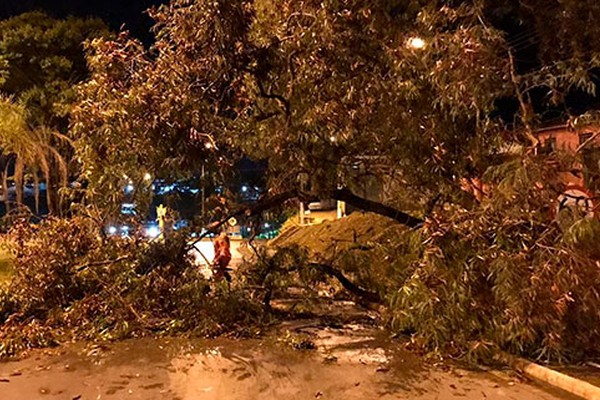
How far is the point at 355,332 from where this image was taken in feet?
29.1

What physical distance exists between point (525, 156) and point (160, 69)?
5001mm

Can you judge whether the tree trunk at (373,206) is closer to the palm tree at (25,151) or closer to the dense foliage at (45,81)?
the palm tree at (25,151)

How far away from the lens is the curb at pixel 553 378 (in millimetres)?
6089

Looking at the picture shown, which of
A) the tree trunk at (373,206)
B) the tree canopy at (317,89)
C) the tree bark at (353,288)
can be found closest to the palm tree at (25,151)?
the tree canopy at (317,89)

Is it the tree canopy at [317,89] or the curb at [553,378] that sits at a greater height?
the tree canopy at [317,89]

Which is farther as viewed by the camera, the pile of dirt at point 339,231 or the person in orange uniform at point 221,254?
the pile of dirt at point 339,231

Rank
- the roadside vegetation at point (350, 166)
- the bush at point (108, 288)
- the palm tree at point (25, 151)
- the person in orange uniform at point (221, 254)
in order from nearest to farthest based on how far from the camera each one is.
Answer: the roadside vegetation at point (350, 166), the bush at point (108, 288), the person in orange uniform at point (221, 254), the palm tree at point (25, 151)

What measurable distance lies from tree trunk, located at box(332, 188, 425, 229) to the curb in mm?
3206

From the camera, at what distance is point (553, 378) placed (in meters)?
6.55

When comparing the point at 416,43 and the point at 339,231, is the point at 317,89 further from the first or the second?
the point at 339,231

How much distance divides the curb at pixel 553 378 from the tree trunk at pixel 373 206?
3206 millimetres

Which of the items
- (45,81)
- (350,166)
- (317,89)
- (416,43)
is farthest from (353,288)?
(45,81)

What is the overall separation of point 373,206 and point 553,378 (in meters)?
4.24

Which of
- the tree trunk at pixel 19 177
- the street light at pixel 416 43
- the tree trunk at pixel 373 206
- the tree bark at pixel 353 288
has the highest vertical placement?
the street light at pixel 416 43
